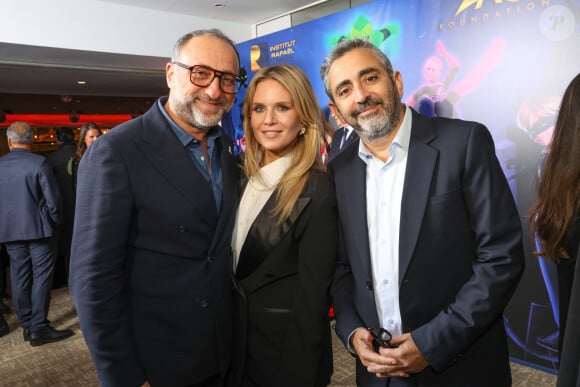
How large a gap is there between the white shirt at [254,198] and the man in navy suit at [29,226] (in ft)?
10.2

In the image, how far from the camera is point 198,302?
5.15ft

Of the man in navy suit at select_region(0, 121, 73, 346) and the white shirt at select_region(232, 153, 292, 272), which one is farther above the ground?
the white shirt at select_region(232, 153, 292, 272)

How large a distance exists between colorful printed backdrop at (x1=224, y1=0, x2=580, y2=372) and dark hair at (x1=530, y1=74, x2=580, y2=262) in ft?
4.87

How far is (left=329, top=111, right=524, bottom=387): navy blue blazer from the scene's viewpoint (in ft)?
4.54

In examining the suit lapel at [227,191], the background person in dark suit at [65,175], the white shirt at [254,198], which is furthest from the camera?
the background person in dark suit at [65,175]

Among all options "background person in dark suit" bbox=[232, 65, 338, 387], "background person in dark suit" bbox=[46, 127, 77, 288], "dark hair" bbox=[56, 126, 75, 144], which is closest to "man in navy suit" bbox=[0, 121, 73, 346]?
"background person in dark suit" bbox=[46, 127, 77, 288]

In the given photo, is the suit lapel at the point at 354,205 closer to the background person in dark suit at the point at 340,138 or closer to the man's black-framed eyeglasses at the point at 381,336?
the man's black-framed eyeglasses at the point at 381,336

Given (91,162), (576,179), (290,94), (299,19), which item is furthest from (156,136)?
(299,19)

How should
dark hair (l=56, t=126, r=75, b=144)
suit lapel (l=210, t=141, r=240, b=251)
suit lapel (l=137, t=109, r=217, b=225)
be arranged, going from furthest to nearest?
dark hair (l=56, t=126, r=75, b=144) → suit lapel (l=210, t=141, r=240, b=251) → suit lapel (l=137, t=109, r=217, b=225)

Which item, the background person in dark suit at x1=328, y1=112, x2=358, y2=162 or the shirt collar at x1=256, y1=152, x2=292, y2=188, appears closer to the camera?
the shirt collar at x1=256, y1=152, x2=292, y2=188

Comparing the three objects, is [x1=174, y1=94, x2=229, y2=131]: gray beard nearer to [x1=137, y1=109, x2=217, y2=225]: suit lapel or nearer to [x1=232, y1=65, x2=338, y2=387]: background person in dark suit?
[x1=137, y1=109, x2=217, y2=225]: suit lapel

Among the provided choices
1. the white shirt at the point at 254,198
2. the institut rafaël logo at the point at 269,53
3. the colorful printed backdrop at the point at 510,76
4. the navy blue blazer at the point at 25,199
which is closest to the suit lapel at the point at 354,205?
the white shirt at the point at 254,198

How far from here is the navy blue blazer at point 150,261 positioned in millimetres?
1402

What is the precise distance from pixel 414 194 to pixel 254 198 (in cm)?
62
